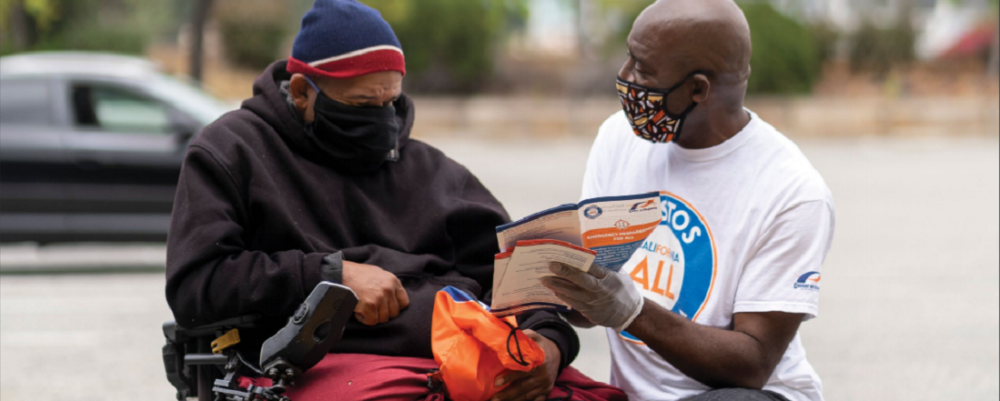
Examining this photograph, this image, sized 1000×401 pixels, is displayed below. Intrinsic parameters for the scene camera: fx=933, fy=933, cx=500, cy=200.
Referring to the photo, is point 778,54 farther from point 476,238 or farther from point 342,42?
point 342,42

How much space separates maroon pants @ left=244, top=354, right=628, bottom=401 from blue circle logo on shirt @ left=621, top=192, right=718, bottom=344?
15.8 inches

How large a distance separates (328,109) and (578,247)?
3.10ft

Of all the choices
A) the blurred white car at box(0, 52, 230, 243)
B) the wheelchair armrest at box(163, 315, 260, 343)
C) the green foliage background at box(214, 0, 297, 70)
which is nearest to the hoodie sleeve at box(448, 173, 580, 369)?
the wheelchair armrest at box(163, 315, 260, 343)

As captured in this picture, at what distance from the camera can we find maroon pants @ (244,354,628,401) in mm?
2312

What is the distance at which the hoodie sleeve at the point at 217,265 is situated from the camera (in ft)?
7.76

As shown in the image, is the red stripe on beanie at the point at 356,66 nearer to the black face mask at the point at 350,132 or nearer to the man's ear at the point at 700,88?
the black face mask at the point at 350,132

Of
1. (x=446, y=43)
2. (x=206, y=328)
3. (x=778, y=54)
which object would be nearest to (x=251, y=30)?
(x=446, y=43)

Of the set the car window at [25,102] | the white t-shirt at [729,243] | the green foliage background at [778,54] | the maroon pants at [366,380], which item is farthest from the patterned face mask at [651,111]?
the green foliage background at [778,54]

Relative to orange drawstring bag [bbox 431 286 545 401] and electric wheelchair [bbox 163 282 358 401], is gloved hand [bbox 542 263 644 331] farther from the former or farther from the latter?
electric wheelchair [bbox 163 282 358 401]

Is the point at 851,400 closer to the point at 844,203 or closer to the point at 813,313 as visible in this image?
the point at 813,313

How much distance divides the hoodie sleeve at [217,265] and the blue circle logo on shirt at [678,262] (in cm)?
93

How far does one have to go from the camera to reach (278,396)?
228 cm

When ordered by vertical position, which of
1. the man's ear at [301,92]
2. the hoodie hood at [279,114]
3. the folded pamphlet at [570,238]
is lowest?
the folded pamphlet at [570,238]

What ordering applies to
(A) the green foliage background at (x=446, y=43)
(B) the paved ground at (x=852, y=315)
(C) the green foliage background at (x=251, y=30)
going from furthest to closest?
(C) the green foliage background at (x=251, y=30)
(A) the green foliage background at (x=446, y=43)
(B) the paved ground at (x=852, y=315)
